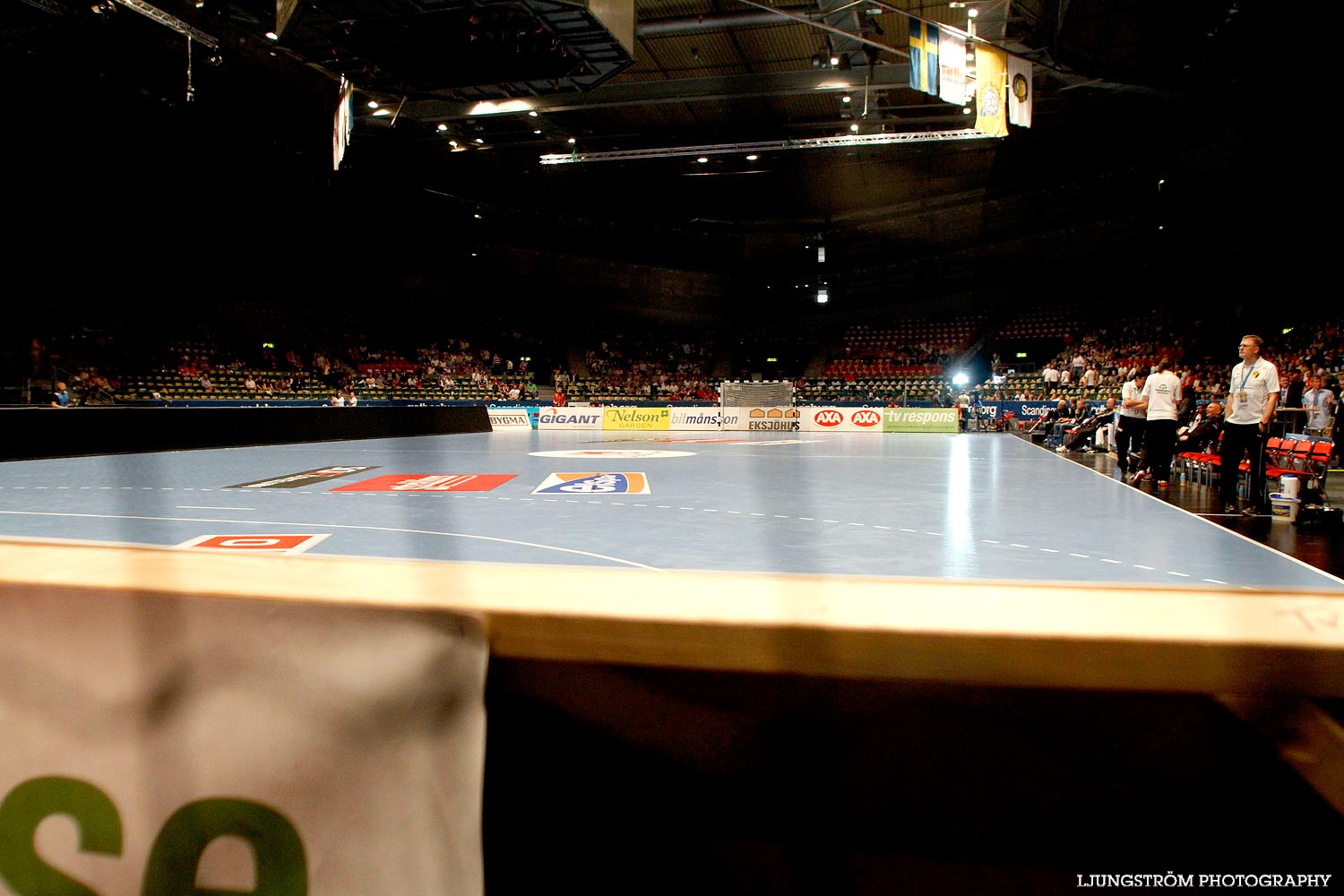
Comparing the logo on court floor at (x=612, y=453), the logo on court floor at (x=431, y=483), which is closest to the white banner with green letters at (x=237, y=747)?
the logo on court floor at (x=431, y=483)

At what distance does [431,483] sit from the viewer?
8.19m

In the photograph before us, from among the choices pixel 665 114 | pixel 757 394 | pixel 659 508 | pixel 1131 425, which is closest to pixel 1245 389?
pixel 1131 425

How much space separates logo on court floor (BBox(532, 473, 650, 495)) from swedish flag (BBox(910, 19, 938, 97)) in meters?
8.70

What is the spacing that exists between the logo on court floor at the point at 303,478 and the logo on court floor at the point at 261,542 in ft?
9.95

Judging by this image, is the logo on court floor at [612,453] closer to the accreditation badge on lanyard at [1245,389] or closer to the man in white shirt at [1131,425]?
the man in white shirt at [1131,425]

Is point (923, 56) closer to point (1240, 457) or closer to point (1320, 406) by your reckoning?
point (1320, 406)

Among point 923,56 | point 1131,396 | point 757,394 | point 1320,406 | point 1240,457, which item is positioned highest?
point 923,56

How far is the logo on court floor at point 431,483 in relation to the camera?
24.9 ft

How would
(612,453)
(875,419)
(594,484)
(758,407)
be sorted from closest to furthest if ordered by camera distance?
(594,484) → (612,453) → (875,419) → (758,407)

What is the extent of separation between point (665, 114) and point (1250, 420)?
2072 centimetres

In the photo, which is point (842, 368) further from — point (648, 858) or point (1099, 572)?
point (648, 858)

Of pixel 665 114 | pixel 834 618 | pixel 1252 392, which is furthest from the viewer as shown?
pixel 665 114

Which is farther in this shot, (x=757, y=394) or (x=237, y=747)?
(x=757, y=394)

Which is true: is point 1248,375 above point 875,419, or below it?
above
